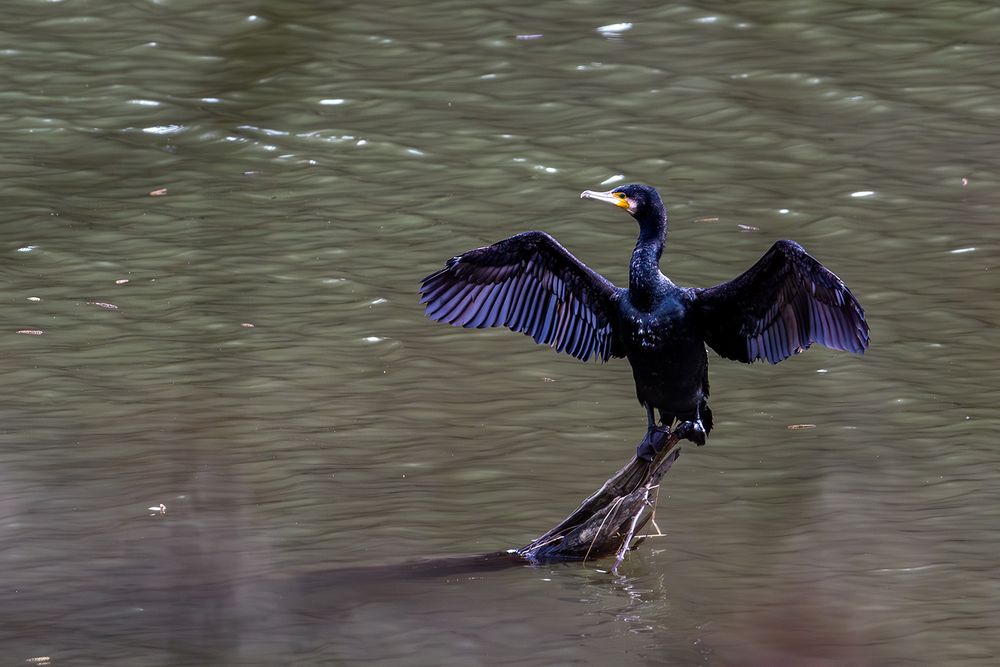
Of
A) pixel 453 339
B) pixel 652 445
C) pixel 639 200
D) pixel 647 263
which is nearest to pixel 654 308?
pixel 647 263

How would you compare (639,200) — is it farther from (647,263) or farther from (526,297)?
(526,297)

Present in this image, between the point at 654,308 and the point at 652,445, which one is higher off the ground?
the point at 654,308

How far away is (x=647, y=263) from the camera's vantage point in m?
7.66

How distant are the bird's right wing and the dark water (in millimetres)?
1042

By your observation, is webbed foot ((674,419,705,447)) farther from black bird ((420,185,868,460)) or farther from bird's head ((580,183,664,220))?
bird's head ((580,183,664,220))

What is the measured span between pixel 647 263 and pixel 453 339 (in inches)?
149

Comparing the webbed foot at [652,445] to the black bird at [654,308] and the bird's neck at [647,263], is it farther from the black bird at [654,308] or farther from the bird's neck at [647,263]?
the bird's neck at [647,263]

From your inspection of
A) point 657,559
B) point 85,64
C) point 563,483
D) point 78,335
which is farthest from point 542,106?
point 657,559

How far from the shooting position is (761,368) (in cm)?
1070

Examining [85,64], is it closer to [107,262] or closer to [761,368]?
[107,262]

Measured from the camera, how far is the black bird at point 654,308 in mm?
7488

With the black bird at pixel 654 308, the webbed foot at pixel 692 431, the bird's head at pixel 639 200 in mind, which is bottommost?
the webbed foot at pixel 692 431

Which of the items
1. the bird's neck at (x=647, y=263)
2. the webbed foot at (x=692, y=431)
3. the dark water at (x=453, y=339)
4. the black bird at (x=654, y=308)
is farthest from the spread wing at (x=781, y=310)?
the dark water at (x=453, y=339)

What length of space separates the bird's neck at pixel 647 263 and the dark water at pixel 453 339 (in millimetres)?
1354
